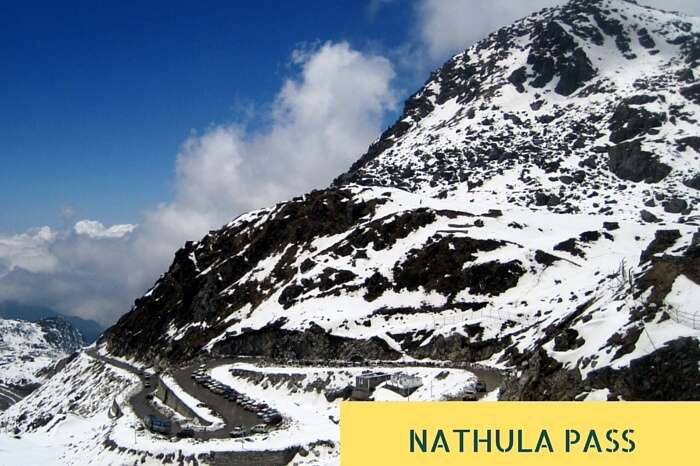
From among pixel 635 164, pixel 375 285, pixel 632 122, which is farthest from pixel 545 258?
pixel 632 122

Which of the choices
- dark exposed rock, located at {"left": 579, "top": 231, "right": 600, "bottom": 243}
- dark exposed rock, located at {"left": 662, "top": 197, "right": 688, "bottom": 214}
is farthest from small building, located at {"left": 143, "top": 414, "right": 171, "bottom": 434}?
dark exposed rock, located at {"left": 662, "top": 197, "right": 688, "bottom": 214}

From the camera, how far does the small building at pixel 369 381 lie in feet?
177

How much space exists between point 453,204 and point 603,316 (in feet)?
244

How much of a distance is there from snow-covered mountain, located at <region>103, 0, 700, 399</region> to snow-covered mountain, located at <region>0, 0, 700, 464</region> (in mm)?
246

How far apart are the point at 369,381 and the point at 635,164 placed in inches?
4616

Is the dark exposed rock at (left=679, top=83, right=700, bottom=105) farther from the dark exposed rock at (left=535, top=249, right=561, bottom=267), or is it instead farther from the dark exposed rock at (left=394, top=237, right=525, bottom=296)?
the dark exposed rock at (left=394, top=237, right=525, bottom=296)

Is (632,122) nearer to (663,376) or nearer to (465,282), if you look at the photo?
(465,282)

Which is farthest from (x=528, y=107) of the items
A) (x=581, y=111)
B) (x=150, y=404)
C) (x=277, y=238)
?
(x=150, y=404)

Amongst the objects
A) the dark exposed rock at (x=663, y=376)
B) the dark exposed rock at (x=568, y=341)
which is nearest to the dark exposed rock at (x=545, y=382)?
the dark exposed rock at (x=568, y=341)

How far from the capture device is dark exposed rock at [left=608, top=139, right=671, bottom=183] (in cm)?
13712

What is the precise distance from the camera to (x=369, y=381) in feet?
Answer: 179

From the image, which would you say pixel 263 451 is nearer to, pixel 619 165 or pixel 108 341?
pixel 108 341

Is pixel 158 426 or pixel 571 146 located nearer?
pixel 158 426

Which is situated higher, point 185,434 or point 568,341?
point 568,341
